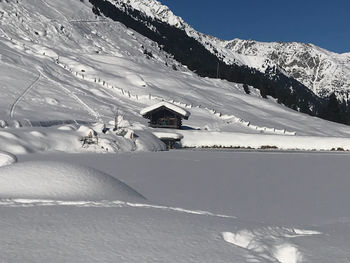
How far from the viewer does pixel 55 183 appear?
774cm

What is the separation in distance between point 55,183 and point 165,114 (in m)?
32.7

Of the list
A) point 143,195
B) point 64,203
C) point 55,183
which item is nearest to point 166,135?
point 143,195

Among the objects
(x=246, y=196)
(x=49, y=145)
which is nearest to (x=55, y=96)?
(x=49, y=145)

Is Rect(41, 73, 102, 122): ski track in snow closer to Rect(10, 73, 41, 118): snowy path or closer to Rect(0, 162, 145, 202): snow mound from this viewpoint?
Rect(10, 73, 41, 118): snowy path

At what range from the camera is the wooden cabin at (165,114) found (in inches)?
1543

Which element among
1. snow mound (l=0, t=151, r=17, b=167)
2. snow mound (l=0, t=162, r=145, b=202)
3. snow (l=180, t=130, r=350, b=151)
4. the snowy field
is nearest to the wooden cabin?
snow (l=180, t=130, r=350, b=151)

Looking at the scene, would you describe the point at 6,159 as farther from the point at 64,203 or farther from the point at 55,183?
the point at 64,203

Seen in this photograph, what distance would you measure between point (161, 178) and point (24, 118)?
20718 mm

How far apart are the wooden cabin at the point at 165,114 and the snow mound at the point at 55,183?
100 ft

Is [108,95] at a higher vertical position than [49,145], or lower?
higher

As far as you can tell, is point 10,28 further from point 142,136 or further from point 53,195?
point 53,195

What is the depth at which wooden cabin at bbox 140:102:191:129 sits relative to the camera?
3919 centimetres

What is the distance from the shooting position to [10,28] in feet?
260

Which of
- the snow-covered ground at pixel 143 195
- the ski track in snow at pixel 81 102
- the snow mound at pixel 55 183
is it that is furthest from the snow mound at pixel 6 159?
the ski track in snow at pixel 81 102
